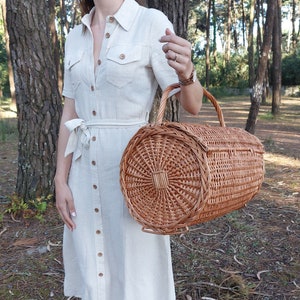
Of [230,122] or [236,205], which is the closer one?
[236,205]

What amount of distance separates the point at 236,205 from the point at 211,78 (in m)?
29.0

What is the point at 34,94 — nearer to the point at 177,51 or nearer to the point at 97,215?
the point at 97,215

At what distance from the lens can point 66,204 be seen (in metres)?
1.61

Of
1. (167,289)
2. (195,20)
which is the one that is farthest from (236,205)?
(195,20)

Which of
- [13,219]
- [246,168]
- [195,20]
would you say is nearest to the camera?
[246,168]

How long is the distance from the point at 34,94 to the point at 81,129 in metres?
2.51

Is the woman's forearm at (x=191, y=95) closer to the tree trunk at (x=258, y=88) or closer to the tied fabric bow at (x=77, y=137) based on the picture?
the tied fabric bow at (x=77, y=137)

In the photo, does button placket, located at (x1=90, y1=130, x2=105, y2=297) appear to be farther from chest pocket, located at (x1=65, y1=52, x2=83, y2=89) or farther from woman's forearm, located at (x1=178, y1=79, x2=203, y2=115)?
woman's forearm, located at (x1=178, y1=79, x2=203, y2=115)

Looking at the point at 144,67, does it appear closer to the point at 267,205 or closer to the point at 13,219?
the point at 13,219

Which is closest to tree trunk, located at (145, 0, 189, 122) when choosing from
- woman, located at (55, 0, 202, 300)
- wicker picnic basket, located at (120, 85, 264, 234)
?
woman, located at (55, 0, 202, 300)

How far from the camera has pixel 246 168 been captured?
137cm

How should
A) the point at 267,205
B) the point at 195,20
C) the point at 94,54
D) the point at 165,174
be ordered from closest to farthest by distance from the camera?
the point at 165,174 → the point at 94,54 → the point at 267,205 → the point at 195,20

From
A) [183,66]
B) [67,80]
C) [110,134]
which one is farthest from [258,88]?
[183,66]

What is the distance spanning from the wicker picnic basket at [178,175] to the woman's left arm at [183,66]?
7 centimetres
